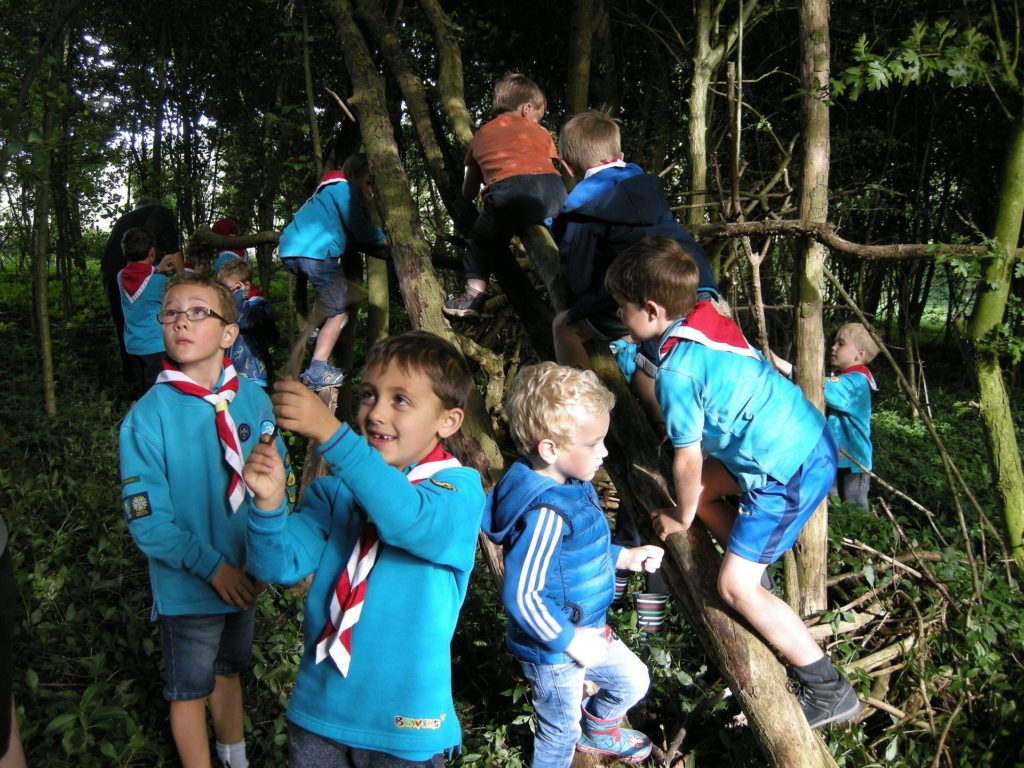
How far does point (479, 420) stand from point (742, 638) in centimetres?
123

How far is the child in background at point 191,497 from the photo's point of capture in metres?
2.34

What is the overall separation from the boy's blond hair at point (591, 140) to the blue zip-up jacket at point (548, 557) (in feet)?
5.00

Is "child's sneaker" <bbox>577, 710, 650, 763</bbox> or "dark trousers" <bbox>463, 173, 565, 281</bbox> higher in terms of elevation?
"dark trousers" <bbox>463, 173, 565, 281</bbox>

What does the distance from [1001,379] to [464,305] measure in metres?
2.65

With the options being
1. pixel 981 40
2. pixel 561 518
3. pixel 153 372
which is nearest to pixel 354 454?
pixel 561 518

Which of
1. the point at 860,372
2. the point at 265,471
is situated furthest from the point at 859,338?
the point at 265,471

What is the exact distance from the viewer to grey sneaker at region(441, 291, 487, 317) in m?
3.99

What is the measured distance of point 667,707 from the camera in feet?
11.4

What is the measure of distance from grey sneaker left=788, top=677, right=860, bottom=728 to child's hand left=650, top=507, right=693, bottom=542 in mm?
705

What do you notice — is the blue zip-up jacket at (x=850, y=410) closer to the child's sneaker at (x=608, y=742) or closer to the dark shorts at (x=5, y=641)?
the child's sneaker at (x=608, y=742)

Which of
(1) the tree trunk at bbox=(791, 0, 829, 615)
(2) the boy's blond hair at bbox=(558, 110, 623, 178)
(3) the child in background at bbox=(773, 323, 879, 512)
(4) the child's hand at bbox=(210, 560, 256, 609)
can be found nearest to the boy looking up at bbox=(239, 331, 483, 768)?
(4) the child's hand at bbox=(210, 560, 256, 609)

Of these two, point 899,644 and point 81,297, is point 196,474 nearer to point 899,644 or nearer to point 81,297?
point 899,644

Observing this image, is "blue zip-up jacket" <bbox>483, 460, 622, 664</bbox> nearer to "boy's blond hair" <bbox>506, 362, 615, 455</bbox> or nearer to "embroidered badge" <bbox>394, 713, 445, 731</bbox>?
"boy's blond hair" <bbox>506, 362, 615, 455</bbox>

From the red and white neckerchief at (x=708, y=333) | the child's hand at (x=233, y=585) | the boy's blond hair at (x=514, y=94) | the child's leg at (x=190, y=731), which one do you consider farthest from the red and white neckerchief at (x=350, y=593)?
the boy's blond hair at (x=514, y=94)
